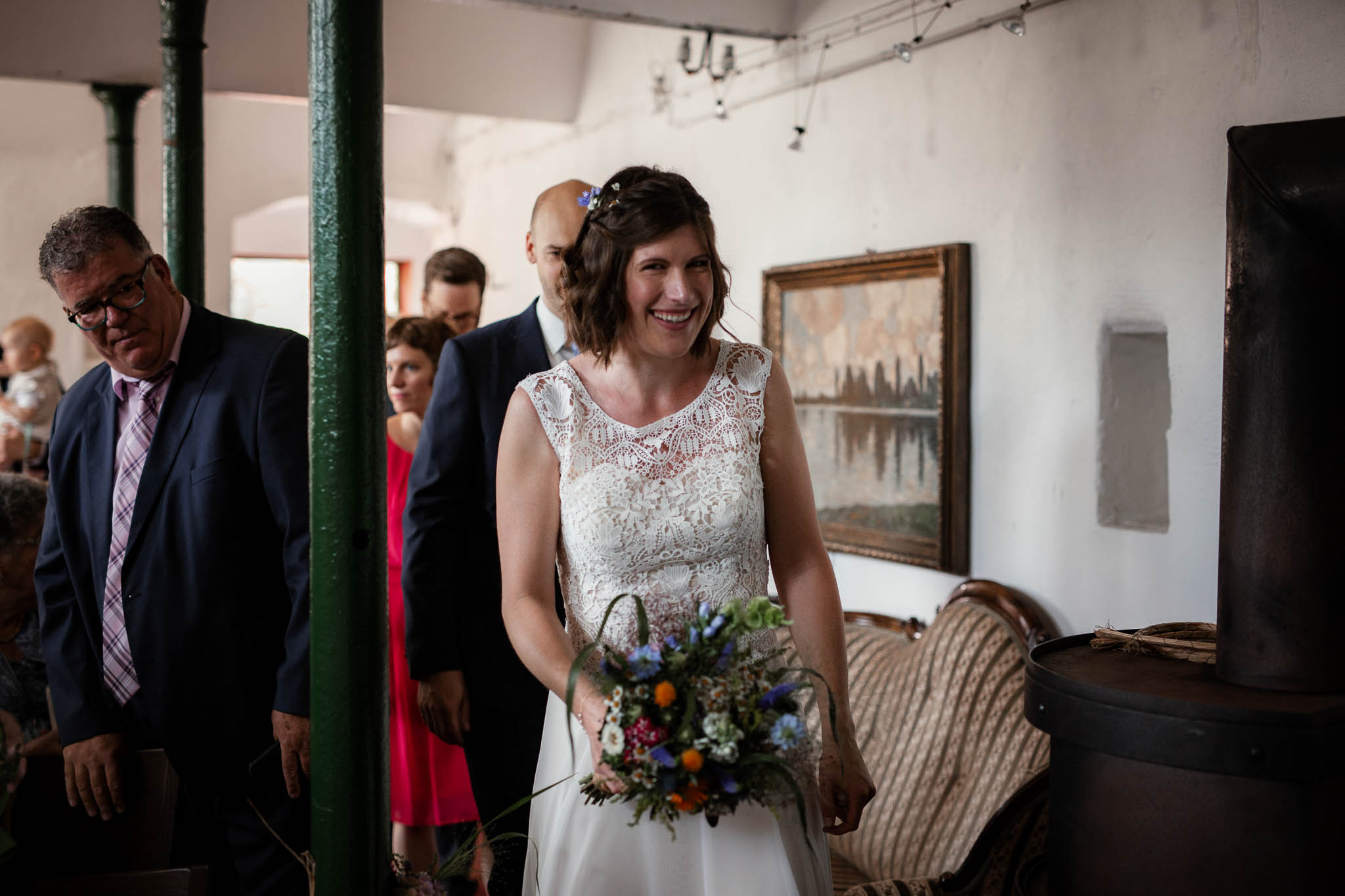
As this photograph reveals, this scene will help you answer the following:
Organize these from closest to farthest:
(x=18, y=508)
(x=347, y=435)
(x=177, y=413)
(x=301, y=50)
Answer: (x=347, y=435) → (x=177, y=413) → (x=18, y=508) → (x=301, y=50)

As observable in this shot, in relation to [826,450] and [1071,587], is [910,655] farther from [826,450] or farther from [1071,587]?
[826,450]

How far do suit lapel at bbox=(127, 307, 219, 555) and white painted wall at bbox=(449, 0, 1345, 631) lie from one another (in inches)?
101

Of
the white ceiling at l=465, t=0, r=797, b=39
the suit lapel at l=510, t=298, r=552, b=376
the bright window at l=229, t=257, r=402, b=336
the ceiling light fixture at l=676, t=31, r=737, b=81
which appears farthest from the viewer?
the bright window at l=229, t=257, r=402, b=336

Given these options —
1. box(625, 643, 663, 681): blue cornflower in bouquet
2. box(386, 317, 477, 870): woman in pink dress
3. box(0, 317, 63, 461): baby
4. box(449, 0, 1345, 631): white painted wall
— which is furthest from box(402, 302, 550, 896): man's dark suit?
box(0, 317, 63, 461): baby

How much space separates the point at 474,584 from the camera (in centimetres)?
279

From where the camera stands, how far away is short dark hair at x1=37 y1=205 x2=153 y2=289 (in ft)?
8.16

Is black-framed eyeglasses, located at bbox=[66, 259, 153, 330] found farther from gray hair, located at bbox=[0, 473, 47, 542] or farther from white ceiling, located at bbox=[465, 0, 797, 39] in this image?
white ceiling, located at bbox=[465, 0, 797, 39]

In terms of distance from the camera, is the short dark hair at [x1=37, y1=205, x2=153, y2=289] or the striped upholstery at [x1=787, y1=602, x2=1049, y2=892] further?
the striped upholstery at [x1=787, y1=602, x2=1049, y2=892]

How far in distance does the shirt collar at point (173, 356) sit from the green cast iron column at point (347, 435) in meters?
0.64

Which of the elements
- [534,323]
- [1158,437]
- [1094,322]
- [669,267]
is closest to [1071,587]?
[1158,437]

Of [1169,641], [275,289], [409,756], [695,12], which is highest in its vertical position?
[695,12]

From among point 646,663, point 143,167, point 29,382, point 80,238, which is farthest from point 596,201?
point 143,167

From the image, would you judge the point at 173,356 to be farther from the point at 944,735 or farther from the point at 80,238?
Answer: the point at 944,735

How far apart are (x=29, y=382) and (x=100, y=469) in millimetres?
5755
